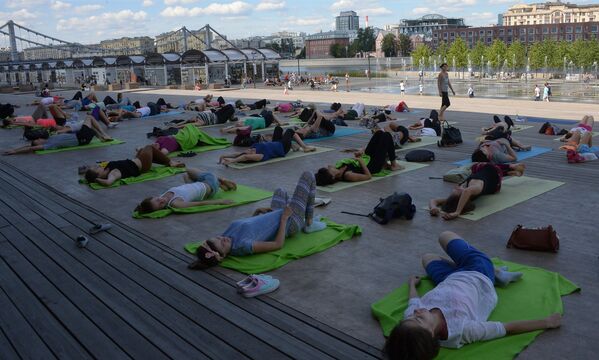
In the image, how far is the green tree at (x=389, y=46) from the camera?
421ft

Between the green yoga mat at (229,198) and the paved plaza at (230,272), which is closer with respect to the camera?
the paved plaza at (230,272)

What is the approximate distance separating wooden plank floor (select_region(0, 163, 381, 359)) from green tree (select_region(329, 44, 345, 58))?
133 m

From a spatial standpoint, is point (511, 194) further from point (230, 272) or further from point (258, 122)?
point (258, 122)

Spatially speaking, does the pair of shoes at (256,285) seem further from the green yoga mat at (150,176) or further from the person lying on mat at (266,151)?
the person lying on mat at (266,151)

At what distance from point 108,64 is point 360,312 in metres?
42.6

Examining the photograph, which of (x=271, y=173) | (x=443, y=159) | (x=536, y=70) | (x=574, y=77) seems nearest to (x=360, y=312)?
(x=271, y=173)

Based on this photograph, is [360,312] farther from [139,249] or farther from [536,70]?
[536,70]

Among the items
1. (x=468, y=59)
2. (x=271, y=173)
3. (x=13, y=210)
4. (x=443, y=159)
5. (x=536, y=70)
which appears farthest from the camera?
(x=468, y=59)

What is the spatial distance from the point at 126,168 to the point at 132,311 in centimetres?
476

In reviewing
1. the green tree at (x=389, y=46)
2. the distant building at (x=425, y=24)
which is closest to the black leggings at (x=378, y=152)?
the green tree at (x=389, y=46)

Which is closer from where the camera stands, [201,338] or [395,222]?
[201,338]

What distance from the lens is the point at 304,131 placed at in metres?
11.7

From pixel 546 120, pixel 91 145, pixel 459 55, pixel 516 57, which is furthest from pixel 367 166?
pixel 459 55

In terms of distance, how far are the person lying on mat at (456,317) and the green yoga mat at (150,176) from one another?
18.1 ft
